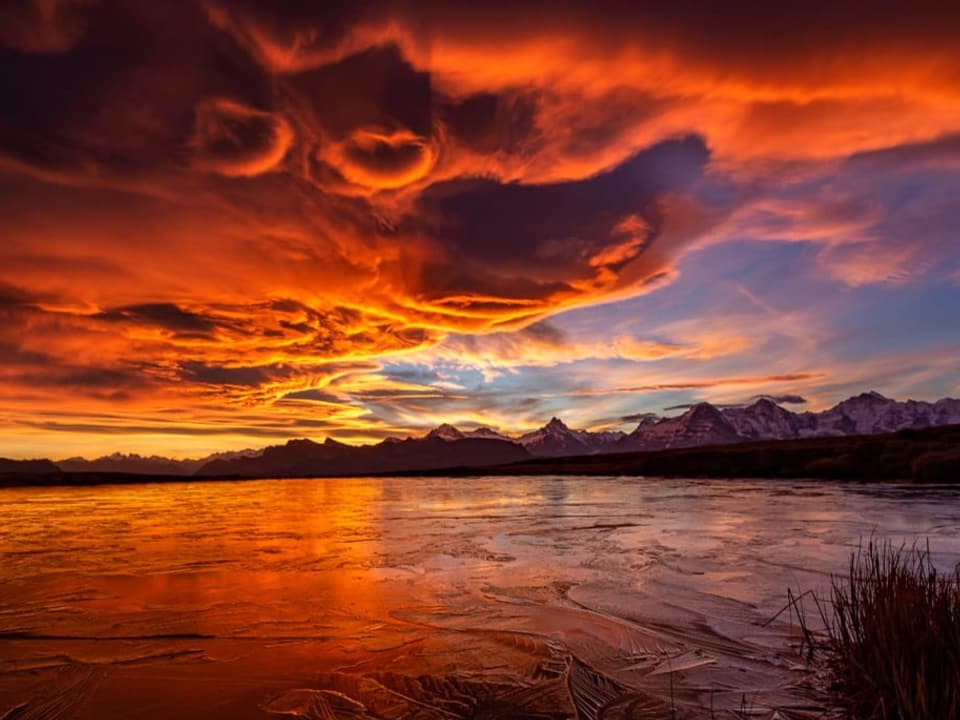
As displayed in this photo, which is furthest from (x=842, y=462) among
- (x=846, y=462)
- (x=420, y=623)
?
(x=420, y=623)

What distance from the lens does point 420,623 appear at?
33.3 ft

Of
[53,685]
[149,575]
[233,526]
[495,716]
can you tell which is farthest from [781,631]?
[233,526]

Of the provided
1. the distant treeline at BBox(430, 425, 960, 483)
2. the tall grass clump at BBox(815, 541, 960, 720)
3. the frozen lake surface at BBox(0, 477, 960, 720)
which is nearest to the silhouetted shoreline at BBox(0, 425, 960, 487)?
the distant treeline at BBox(430, 425, 960, 483)

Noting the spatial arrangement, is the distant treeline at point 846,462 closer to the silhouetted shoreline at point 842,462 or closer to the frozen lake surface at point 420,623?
the silhouetted shoreline at point 842,462

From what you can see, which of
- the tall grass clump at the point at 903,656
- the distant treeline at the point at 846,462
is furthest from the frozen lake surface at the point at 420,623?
the distant treeline at the point at 846,462

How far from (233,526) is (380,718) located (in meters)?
24.7

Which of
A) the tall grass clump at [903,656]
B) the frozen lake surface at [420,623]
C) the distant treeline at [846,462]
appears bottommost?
the frozen lake surface at [420,623]

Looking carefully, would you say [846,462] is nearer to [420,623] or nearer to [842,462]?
[842,462]

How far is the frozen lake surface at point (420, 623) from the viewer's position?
679 cm

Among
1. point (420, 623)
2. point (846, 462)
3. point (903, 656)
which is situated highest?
point (846, 462)

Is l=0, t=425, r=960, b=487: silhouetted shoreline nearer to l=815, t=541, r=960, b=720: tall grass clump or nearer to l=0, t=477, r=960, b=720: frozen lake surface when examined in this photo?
l=0, t=477, r=960, b=720: frozen lake surface

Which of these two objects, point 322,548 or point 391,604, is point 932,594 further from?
point 322,548

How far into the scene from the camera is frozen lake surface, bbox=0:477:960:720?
679cm

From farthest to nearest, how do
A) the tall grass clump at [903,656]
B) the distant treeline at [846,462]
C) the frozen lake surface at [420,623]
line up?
the distant treeline at [846,462] → the frozen lake surface at [420,623] → the tall grass clump at [903,656]
